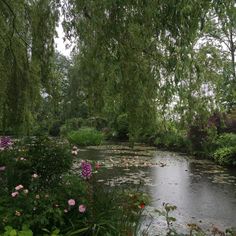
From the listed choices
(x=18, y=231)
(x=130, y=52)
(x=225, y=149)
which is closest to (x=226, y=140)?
(x=225, y=149)

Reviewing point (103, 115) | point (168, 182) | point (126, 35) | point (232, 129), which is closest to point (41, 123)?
point (103, 115)

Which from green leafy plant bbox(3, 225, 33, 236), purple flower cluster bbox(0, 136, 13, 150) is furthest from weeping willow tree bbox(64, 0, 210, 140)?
green leafy plant bbox(3, 225, 33, 236)

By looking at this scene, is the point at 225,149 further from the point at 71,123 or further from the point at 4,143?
the point at 4,143

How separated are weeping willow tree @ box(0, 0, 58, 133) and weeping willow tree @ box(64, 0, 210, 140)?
39cm

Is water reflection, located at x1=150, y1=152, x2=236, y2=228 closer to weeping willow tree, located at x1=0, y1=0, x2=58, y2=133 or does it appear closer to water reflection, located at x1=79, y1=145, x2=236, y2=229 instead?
water reflection, located at x1=79, y1=145, x2=236, y2=229

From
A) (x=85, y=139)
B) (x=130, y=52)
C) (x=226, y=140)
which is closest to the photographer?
(x=130, y=52)

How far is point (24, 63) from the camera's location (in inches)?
212

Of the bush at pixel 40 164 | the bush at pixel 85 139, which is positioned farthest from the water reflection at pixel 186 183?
the bush at pixel 85 139

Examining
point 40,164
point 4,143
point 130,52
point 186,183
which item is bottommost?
point 186,183

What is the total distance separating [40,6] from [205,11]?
2450 millimetres

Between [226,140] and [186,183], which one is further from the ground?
[226,140]

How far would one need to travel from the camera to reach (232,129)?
16.3m

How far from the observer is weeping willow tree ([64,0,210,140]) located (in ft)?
11.9

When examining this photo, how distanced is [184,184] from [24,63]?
234 inches
